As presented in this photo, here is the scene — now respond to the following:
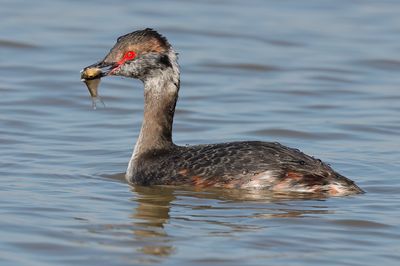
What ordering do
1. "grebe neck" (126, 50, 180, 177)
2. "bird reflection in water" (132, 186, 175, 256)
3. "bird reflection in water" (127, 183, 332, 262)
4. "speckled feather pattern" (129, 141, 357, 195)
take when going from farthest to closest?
"grebe neck" (126, 50, 180, 177)
"speckled feather pattern" (129, 141, 357, 195)
"bird reflection in water" (127, 183, 332, 262)
"bird reflection in water" (132, 186, 175, 256)

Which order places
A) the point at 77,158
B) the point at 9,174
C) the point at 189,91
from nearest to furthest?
the point at 9,174, the point at 77,158, the point at 189,91

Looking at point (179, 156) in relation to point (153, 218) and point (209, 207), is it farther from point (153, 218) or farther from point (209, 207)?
point (153, 218)

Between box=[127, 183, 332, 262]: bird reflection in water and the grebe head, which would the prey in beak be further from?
box=[127, 183, 332, 262]: bird reflection in water

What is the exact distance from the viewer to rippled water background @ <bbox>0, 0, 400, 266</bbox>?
32.7ft

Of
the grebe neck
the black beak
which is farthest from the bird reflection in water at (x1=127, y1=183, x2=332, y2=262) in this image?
the black beak

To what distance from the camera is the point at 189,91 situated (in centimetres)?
1762

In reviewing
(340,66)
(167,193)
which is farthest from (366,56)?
(167,193)

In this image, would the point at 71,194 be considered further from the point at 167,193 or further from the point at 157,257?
the point at 157,257

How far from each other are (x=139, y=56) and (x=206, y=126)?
3.09 metres

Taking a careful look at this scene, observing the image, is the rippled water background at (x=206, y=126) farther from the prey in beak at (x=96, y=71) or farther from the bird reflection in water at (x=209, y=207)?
the prey in beak at (x=96, y=71)

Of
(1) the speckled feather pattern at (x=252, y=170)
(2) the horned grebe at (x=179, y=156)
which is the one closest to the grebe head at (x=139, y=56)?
(2) the horned grebe at (x=179, y=156)

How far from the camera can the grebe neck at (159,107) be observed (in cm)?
1259

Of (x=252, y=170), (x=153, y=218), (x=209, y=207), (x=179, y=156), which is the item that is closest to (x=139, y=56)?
(x=179, y=156)

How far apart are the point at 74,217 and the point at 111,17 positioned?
11.4 meters
